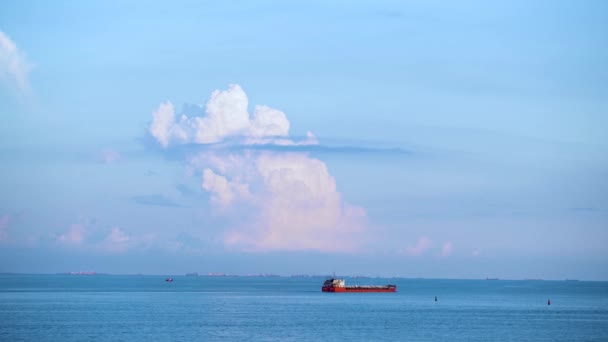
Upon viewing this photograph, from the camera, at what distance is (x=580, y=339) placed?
97625 mm

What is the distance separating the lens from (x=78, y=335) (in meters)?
95.7

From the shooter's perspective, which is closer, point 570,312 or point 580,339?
point 580,339

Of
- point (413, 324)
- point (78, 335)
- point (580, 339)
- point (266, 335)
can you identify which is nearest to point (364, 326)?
point (413, 324)

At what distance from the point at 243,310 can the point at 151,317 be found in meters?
26.5

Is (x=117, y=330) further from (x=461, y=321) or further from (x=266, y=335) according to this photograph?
(x=461, y=321)

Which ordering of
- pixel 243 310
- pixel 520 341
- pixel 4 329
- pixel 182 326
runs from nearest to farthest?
pixel 520 341
pixel 4 329
pixel 182 326
pixel 243 310

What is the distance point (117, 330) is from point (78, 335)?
6.71 m

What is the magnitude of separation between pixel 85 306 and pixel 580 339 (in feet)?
304

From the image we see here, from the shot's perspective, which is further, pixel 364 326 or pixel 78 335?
pixel 364 326

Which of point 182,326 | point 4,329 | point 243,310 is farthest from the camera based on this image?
point 243,310

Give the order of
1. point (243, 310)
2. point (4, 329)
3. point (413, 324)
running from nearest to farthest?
point (4, 329)
point (413, 324)
point (243, 310)

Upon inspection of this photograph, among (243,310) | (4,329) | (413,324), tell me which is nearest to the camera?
(4,329)

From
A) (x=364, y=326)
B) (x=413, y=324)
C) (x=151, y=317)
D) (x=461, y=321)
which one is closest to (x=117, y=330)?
(x=151, y=317)

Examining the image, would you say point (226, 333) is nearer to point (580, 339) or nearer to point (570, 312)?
point (580, 339)
